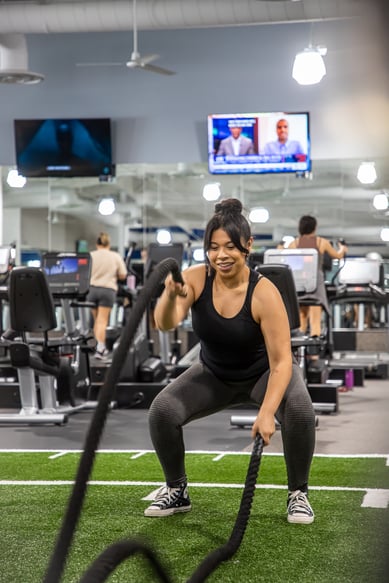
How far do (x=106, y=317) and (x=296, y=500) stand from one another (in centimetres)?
623

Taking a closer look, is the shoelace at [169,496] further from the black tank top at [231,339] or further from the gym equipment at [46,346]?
the gym equipment at [46,346]

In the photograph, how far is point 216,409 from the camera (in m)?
3.34

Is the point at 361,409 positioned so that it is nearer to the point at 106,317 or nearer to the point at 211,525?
the point at 106,317

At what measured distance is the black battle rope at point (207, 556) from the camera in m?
1.31

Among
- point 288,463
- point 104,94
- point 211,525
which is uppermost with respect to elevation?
point 104,94

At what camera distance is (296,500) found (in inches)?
128

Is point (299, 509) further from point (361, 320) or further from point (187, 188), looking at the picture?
point (187, 188)

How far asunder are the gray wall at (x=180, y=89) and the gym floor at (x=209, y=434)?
224 inches

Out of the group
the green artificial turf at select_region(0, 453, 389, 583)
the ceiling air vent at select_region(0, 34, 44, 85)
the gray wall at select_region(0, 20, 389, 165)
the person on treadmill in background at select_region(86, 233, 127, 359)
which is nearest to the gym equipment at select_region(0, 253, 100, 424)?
the person on treadmill in background at select_region(86, 233, 127, 359)

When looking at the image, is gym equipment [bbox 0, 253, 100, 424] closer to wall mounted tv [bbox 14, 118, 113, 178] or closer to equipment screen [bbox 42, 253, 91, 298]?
equipment screen [bbox 42, 253, 91, 298]

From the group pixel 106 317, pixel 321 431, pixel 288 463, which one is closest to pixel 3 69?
pixel 106 317

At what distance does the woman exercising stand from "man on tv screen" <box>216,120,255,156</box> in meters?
8.89

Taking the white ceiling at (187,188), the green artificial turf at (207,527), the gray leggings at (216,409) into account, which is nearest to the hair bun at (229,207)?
the gray leggings at (216,409)

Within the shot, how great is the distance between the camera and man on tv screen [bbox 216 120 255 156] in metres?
12.0
